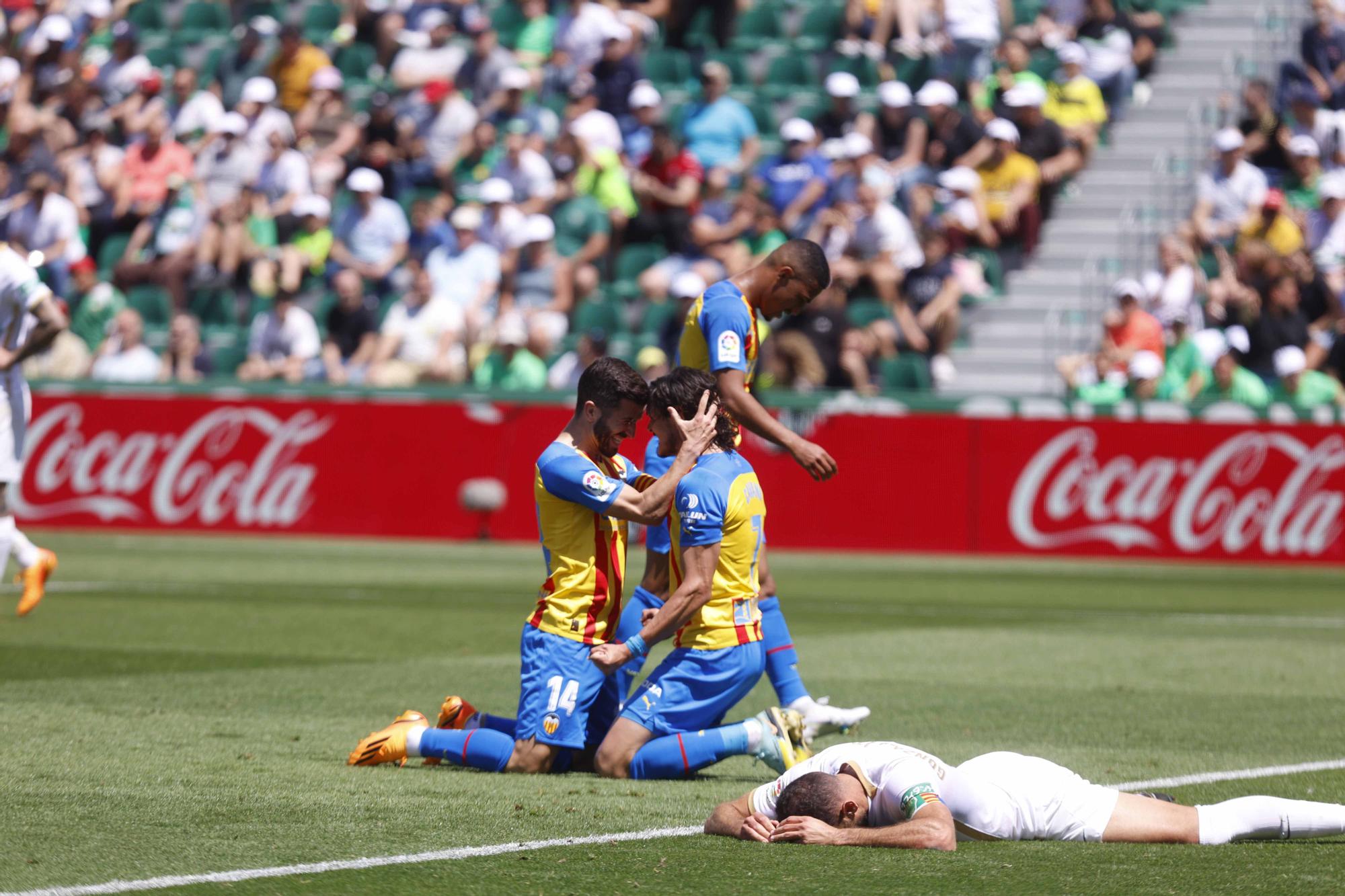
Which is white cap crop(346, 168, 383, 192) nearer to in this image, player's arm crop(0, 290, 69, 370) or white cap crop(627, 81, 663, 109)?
white cap crop(627, 81, 663, 109)

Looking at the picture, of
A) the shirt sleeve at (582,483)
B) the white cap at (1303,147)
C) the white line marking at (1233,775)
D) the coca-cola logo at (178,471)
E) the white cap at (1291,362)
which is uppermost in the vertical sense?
the shirt sleeve at (582,483)

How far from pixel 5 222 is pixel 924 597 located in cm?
1330

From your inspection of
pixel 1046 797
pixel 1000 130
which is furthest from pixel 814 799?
pixel 1000 130

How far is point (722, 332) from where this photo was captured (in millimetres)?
9023

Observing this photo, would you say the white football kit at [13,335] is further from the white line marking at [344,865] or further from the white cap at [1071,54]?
the white cap at [1071,54]

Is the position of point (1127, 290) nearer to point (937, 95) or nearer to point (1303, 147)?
point (1303, 147)

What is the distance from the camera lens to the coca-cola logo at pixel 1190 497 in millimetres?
19562

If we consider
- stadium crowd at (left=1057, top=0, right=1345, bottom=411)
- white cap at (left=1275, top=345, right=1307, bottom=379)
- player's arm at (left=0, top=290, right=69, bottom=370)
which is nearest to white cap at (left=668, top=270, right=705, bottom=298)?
stadium crowd at (left=1057, top=0, right=1345, bottom=411)

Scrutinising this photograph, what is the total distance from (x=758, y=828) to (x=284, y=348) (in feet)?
55.4

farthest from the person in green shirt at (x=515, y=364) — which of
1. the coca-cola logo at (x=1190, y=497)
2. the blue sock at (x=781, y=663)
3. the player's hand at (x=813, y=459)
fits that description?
the player's hand at (x=813, y=459)

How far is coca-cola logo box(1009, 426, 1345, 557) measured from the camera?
19.6 meters

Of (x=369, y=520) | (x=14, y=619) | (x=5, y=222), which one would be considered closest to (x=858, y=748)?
(x=14, y=619)

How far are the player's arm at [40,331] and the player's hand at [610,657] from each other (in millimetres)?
5405

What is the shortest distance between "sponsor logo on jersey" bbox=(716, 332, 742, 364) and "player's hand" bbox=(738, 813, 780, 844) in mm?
3043
